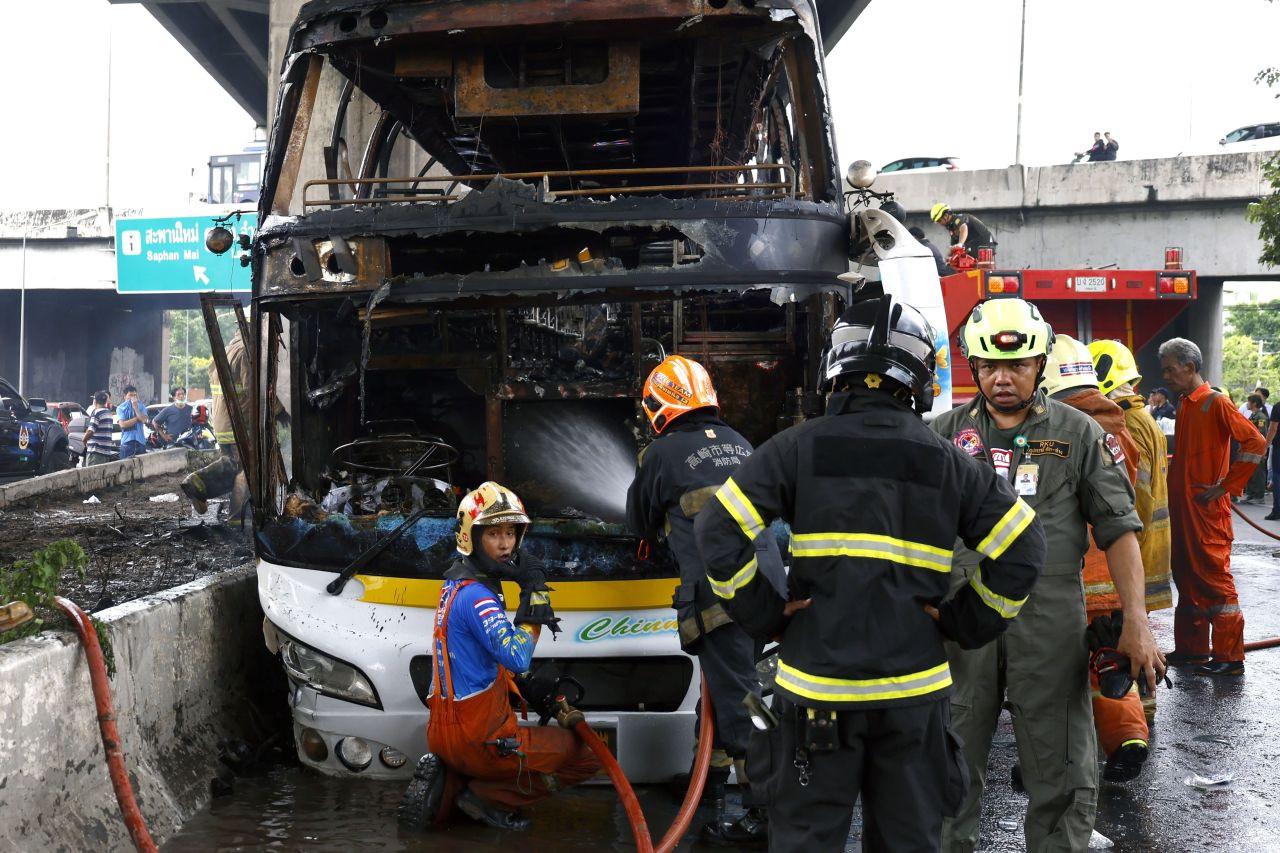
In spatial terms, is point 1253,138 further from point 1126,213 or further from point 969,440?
point 969,440

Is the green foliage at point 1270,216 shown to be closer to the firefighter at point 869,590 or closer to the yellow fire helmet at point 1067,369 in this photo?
the yellow fire helmet at point 1067,369

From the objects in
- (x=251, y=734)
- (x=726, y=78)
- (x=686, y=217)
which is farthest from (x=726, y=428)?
(x=251, y=734)

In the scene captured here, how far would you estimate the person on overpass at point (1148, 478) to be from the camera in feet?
16.1

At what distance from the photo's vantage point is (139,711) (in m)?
4.31

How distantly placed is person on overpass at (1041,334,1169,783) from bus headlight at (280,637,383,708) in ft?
8.47

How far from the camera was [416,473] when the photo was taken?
5105mm

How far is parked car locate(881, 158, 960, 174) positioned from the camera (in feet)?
81.1

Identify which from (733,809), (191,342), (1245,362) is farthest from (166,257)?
(191,342)

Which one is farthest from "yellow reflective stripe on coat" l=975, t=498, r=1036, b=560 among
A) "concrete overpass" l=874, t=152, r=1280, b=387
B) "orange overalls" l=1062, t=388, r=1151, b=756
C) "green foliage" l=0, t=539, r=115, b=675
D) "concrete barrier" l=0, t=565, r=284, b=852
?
"concrete overpass" l=874, t=152, r=1280, b=387

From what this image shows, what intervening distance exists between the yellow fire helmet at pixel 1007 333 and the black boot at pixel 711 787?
179 centimetres

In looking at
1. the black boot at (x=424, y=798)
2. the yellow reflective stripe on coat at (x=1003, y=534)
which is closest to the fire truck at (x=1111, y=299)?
the black boot at (x=424, y=798)

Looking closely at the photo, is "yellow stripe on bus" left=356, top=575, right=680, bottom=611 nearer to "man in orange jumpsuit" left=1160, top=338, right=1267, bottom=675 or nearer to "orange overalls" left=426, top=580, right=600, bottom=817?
"orange overalls" left=426, top=580, right=600, bottom=817

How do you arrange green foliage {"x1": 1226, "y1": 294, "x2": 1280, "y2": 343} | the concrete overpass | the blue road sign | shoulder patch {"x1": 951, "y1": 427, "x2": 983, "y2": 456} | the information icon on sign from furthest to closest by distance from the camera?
green foliage {"x1": 1226, "y1": 294, "x2": 1280, "y2": 343}, the information icon on sign, the blue road sign, the concrete overpass, shoulder patch {"x1": 951, "y1": 427, "x2": 983, "y2": 456}

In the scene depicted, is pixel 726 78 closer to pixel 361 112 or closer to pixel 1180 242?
pixel 361 112
